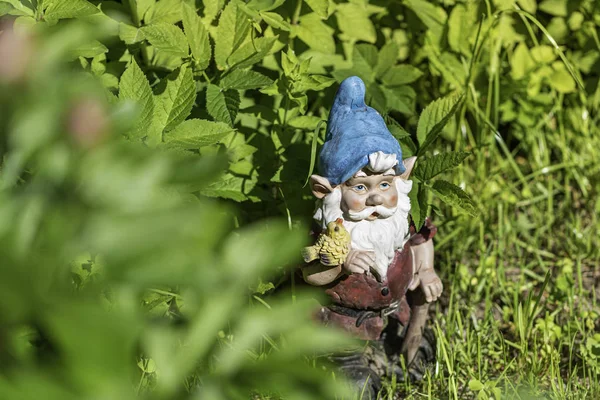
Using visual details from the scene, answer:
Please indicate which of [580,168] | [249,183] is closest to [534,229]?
[580,168]

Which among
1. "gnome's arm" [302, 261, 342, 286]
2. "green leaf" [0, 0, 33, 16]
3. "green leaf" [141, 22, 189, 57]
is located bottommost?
"gnome's arm" [302, 261, 342, 286]

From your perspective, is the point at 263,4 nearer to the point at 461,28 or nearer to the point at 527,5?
the point at 461,28

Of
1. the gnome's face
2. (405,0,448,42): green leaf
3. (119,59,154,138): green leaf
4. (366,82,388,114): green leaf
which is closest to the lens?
(119,59,154,138): green leaf

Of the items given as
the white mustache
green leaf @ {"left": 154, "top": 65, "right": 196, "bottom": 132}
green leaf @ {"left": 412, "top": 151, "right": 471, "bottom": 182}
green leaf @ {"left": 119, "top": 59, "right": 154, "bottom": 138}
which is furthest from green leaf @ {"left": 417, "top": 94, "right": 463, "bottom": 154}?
green leaf @ {"left": 119, "top": 59, "right": 154, "bottom": 138}

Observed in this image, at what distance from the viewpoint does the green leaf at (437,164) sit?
2.21 metres

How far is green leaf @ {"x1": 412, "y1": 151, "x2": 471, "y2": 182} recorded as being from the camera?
7.23 feet

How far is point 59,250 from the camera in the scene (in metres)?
0.72

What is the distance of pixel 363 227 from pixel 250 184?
537 mm

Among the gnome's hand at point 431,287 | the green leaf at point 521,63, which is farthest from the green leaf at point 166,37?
the green leaf at point 521,63

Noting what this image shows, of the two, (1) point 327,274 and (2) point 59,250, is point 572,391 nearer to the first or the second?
(1) point 327,274

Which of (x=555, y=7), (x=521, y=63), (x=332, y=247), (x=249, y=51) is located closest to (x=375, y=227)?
(x=332, y=247)

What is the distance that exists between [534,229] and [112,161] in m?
2.59

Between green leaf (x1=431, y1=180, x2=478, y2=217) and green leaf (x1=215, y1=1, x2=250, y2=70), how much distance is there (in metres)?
0.72

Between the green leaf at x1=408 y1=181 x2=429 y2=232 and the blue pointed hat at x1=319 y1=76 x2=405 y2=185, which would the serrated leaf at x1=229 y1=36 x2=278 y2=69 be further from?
the green leaf at x1=408 y1=181 x2=429 y2=232
